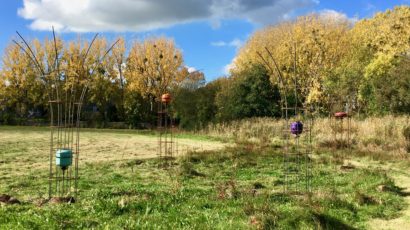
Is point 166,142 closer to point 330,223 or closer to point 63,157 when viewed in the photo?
point 63,157

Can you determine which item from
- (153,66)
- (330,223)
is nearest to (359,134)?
(330,223)

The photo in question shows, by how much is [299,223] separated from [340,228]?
0.56m

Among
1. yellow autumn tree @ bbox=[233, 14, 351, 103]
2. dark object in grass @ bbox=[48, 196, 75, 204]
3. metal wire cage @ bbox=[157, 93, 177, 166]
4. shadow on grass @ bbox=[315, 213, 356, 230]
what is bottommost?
shadow on grass @ bbox=[315, 213, 356, 230]

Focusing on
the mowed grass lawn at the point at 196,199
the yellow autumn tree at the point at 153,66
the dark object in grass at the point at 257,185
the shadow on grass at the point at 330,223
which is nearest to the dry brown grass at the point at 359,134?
the mowed grass lawn at the point at 196,199

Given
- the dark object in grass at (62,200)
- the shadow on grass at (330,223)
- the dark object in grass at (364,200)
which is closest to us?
the shadow on grass at (330,223)

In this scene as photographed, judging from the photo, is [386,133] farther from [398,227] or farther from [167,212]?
[167,212]

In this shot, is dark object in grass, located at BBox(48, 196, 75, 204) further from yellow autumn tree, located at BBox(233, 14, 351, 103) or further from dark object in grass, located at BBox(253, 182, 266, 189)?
yellow autumn tree, located at BBox(233, 14, 351, 103)

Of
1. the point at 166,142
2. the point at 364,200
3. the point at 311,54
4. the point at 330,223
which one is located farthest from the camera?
the point at 311,54

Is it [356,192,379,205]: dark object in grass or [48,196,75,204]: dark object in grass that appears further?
[356,192,379,205]: dark object in grass

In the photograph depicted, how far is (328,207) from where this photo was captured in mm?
6523

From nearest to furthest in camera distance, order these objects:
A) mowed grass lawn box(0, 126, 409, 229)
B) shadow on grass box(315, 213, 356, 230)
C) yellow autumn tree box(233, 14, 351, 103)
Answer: mowed grass lawn box(0, 126, 409, 229)
shadow on grass box(315, 213, 356, 230)
yellow autumn tree box(233, 14, 351, 103)

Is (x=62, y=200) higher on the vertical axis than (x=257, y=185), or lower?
higher

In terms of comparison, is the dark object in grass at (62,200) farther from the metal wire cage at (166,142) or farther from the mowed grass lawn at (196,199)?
the metal wire cage at (166,142)

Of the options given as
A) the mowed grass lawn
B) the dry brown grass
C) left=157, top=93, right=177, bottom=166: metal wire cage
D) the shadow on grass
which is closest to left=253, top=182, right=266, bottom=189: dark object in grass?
the mowed grass lawn
